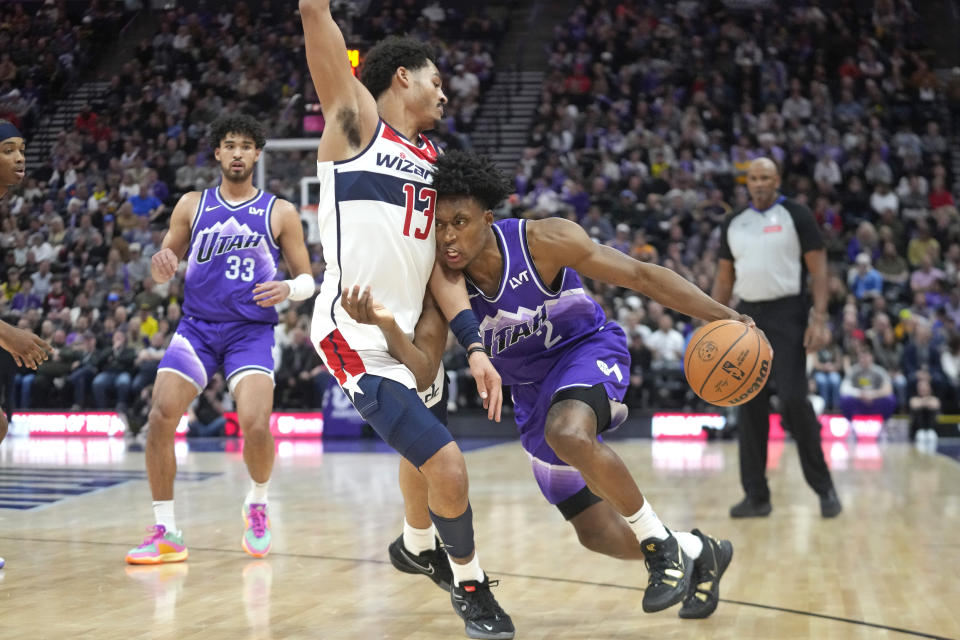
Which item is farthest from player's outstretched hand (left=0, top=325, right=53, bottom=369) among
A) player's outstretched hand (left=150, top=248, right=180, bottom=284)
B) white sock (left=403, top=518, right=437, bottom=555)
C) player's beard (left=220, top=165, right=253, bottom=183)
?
white sock (left=403, top=518, right=437, bottom=555)

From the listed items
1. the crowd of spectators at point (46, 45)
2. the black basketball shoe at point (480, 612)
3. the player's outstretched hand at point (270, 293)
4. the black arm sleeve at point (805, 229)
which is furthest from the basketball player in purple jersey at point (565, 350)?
the crowd of spectators at point (46, 45)

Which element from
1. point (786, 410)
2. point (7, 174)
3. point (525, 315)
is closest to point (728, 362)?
point (525, 315)

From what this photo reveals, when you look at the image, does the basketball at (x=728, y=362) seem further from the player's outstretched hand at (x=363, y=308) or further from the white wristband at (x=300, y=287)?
the white wristband at (x=300, y=287)

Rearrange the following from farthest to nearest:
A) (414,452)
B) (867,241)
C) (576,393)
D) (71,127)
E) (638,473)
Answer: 1. (71,127)
2. (867,241)
3. (638,473)
4. (576,393)
5. (414,452)

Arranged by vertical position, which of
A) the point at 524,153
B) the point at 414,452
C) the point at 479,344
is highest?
the point at 524,153

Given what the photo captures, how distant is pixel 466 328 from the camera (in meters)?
3.65

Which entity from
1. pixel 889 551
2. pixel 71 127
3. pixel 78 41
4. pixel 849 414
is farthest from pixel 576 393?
pixel 78 41

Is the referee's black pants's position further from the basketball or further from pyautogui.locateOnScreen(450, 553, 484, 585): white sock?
pyautogui.locateOnScreen(450, 553, 484, 585): white sock

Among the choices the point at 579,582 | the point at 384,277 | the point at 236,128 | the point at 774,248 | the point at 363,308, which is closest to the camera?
the point at 363,308

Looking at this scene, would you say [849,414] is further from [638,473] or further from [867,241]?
[638,473]

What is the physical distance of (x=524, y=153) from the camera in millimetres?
17031

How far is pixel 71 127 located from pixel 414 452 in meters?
14.7

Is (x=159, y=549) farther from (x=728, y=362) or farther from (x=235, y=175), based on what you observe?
(x=728, y=362)

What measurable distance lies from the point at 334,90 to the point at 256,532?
99.4 inches
